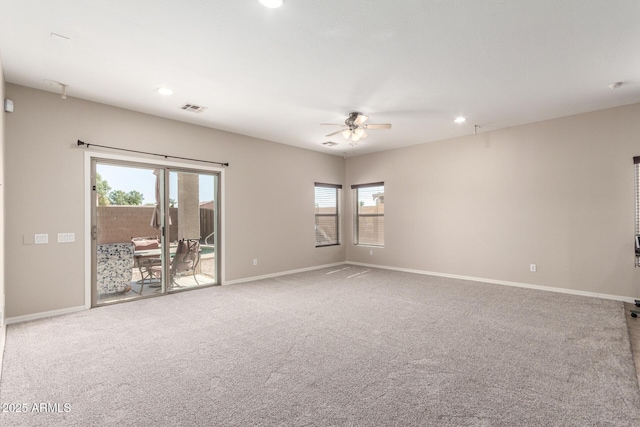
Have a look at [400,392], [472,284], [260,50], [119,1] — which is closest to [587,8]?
[260,50]

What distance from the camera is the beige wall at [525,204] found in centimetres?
451

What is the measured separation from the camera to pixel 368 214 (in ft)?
25.2

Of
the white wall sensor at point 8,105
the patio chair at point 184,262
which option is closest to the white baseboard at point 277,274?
the patio chair at point 184,262

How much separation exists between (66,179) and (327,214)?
5.05 m

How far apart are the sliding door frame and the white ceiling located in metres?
0.73

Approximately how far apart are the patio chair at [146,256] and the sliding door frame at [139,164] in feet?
0.61

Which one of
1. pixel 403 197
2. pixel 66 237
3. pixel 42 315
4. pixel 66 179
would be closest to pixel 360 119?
pixel 403 197

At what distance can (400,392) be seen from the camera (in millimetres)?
2199

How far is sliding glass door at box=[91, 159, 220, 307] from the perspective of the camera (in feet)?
14.4

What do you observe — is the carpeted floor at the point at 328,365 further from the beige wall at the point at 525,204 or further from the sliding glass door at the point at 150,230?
the beige wall at the point at 525,204

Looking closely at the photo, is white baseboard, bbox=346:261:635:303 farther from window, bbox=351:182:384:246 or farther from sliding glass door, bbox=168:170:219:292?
sliding glass door, bbox=168:170:219:292

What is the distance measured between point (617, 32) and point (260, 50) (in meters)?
3.06

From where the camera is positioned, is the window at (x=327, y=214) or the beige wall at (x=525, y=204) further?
the window at (x=327, y=214)

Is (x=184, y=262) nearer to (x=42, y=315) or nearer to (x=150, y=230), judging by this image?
(x=150, y=230)
